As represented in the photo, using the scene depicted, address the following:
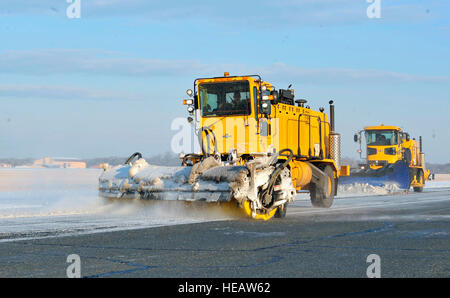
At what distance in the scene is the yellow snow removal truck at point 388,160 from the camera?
1339 inches

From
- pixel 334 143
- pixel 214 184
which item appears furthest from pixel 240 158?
pixel 334 143

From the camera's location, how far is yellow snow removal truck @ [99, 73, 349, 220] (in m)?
15.0

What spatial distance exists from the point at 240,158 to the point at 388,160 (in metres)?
20.4

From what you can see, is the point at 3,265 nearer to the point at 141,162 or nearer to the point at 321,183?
the point at 141,162

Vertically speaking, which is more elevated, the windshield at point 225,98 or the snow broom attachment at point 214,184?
the windshield at point 225,98

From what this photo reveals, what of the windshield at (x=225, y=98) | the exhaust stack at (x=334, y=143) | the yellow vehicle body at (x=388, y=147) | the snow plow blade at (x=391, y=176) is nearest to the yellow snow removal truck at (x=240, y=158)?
the windshield at (x=225, y=98)

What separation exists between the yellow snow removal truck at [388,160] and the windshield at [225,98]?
18.2 metres

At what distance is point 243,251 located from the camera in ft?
31.3

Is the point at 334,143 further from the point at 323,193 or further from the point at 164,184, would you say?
the point at 164,184

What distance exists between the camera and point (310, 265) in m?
8.20

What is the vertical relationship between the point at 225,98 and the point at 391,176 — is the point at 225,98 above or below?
above

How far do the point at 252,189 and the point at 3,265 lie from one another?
24.3 ft

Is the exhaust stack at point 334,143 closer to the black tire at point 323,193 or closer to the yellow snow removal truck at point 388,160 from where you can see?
the black tire at point 323,193
